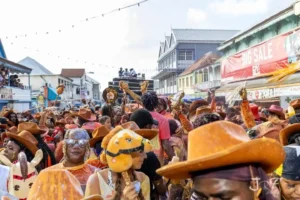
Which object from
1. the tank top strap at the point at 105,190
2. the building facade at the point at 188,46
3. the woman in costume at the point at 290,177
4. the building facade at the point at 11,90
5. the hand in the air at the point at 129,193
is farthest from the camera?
the building facade at the point at 188,46

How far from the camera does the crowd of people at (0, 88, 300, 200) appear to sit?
5.72 ft

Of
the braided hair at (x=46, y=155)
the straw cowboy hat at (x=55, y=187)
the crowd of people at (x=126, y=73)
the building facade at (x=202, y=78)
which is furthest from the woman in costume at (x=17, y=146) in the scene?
the building facade at (x=202, y=78)

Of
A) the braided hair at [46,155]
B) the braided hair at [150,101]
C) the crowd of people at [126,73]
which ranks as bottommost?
the braided hair at [46,155]

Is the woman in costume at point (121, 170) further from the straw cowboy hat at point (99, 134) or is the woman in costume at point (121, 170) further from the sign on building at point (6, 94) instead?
the sign on building at point (6, 94)

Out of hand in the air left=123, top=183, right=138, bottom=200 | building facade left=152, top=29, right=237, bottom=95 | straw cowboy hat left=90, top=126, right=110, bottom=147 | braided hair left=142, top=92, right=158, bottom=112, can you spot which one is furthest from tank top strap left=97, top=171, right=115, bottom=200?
building facade left=152, top=29, right=237, bottom=95

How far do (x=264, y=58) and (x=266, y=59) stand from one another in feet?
0.80

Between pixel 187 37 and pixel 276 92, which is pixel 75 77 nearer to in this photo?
pixel 187 37

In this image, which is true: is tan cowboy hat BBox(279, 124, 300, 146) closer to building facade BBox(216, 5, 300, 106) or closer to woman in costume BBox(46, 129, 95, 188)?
woman in costume BBox(46, 129, 95, 188)

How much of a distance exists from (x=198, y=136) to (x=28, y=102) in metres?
34.7

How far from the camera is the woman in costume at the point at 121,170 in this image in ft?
9.29

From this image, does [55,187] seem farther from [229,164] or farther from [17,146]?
[17,146]

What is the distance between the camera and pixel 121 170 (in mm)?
2836

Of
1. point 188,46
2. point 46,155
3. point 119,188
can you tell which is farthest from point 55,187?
point 188,46

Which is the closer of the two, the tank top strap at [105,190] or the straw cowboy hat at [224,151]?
the straw cowboy hat at [224,151]
